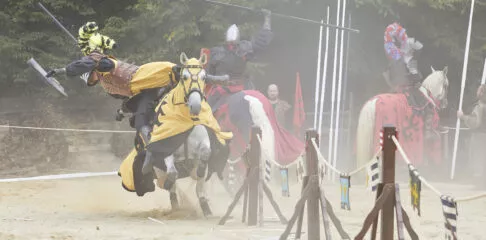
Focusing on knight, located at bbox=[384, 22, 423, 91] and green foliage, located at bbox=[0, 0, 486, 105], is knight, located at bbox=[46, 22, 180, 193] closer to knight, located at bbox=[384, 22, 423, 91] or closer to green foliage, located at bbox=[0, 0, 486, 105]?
knight, located at bbox=[384, 22, 423, 91]

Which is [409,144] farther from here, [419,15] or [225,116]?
[419,15]

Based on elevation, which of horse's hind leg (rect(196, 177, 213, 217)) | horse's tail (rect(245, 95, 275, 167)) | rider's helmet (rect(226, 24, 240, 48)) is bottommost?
horse's hind leg (rect(196, 177, 213, 217))

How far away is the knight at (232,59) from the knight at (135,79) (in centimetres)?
266

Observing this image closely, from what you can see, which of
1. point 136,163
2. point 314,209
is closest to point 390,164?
point 314,209

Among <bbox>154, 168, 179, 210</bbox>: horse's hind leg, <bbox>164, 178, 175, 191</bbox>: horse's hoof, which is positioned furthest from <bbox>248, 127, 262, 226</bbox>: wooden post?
<bbox>154, 168, 179, 210</bbox>: horse's hind leg

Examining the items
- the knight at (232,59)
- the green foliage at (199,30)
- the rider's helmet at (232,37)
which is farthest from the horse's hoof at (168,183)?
the green foliage at (199,30)

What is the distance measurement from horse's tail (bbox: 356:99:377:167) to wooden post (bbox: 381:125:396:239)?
24.0 feet

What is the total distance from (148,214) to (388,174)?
16.9ft

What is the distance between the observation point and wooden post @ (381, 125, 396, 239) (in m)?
6.35

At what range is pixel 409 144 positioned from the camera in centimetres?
1435

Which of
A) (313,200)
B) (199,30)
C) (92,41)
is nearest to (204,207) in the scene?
(92,41)

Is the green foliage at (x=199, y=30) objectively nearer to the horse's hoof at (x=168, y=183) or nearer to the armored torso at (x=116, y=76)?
the armored torso at (x=116, y=76)

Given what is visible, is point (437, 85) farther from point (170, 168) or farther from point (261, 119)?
point (170, 168)

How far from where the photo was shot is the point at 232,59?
1329 cm
